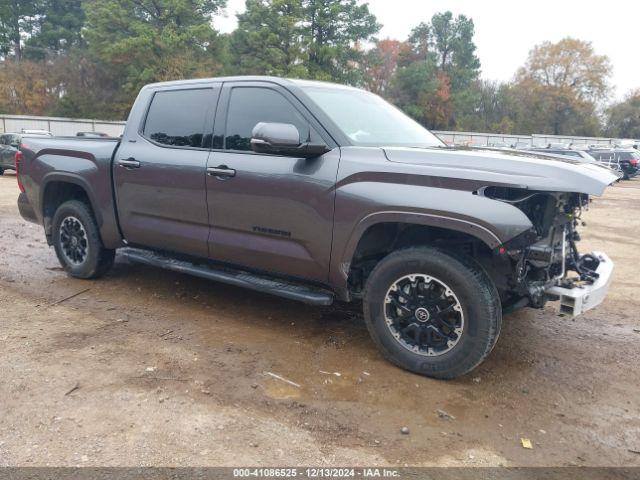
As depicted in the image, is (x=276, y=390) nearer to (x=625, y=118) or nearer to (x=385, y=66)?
(x=385, y=66)

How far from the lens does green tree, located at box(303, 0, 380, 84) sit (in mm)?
42719

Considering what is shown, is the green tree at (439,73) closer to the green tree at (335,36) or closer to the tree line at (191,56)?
the tree line at (191,56)

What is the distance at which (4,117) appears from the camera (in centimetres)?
3781

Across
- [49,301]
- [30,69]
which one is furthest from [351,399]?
[30,69]

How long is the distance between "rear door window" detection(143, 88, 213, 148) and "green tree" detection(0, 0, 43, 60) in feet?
177

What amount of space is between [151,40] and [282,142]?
4027 cm

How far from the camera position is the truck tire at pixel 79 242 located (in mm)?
5410

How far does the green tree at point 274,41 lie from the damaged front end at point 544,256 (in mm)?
37691

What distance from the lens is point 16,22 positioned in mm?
50812

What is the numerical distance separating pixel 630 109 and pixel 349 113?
66917 mm

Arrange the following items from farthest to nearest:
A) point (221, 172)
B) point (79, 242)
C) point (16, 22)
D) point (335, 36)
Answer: point (16, 22) < point (335, 36) < point (79, 242) < point (221, 172)

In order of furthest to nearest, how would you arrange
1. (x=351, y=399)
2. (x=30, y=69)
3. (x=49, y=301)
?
1. (x=30, y=69)
2. (x=49, y=301)
3. (x=351, y=399)

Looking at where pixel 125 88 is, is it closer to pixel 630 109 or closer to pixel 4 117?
pixel 4 117

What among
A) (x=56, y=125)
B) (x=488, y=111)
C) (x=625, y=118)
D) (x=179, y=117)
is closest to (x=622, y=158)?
(x=179, y=117)
